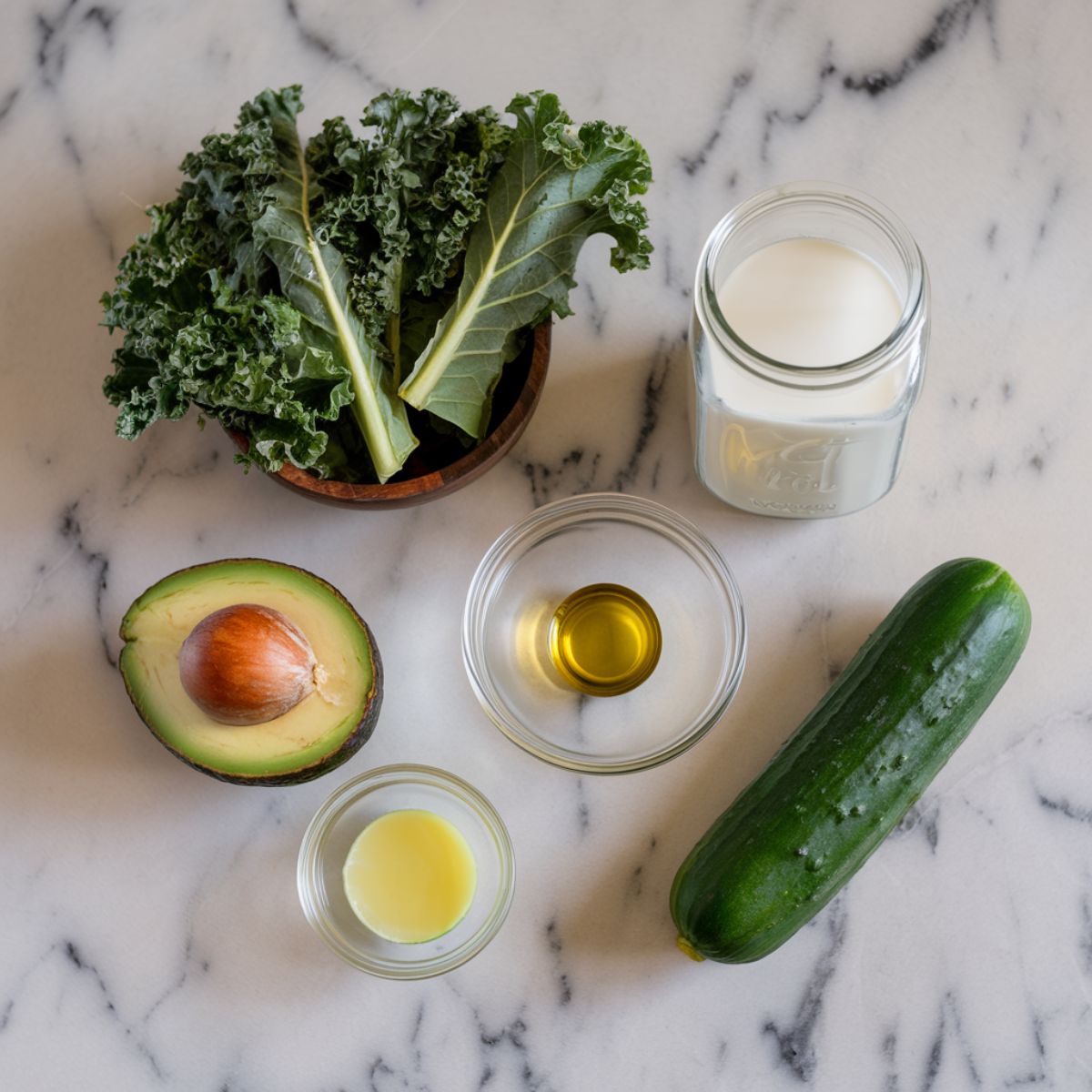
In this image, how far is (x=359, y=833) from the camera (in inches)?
46.8

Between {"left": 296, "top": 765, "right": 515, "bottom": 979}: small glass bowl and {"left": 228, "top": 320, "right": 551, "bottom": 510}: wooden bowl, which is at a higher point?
{"left": 228, "top": 320, "right": 551, "bottom": 510}: wooden bowl

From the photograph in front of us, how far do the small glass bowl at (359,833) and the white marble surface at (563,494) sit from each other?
3 centimetres

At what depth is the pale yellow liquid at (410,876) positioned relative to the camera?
116 centimetres

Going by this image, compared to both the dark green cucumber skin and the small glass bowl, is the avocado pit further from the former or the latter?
the dark green cucumber skin

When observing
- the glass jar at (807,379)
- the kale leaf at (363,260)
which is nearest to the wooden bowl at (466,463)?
the kale leaf at (363,260)

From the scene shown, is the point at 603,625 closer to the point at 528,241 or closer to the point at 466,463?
the point at 466,463

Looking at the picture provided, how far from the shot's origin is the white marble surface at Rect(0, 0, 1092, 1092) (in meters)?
1.17

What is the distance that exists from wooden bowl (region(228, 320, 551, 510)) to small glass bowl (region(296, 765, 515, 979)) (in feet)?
0.85

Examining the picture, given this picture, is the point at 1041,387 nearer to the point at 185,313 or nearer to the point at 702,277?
the point at 702,277

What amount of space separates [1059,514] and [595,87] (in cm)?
60

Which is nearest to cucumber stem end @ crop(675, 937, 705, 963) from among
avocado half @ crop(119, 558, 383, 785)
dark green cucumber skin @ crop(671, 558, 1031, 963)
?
dark green cucumber skin @ crop(671, 558, 1031, 963)

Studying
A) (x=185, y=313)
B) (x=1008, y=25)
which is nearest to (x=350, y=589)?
(x=185, y=313)

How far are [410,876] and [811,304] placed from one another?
2.04 feet

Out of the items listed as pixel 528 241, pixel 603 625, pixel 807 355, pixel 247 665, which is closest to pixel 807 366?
pixel 807 355
